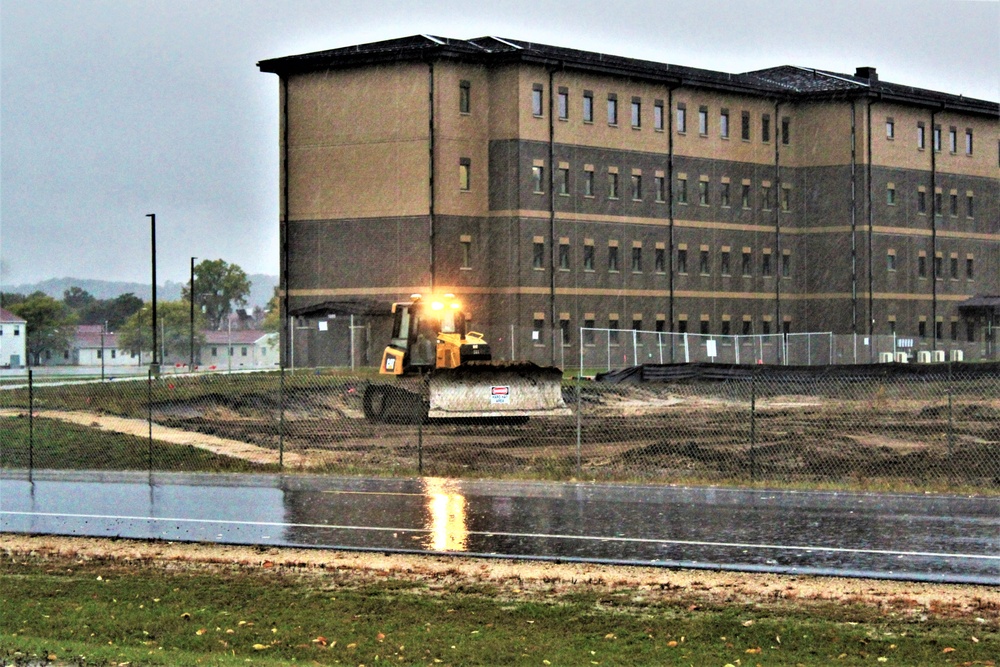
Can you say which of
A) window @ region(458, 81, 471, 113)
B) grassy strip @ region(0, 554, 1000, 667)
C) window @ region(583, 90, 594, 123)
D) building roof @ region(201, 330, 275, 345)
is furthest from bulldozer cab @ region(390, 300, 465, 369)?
building roof @ region(201, 330, 275, 345)

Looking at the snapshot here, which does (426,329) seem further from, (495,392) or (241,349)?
(241,349)

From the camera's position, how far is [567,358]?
225 ft

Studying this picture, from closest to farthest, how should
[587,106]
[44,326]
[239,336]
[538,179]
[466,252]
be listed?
[466,252]
[538,179]
[587,106]
[44,326]
[239,336]

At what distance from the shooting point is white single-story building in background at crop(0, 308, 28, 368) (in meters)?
128

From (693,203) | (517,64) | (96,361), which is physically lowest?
(96,361)

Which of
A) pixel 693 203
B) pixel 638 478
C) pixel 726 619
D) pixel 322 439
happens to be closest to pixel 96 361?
pixel 693 203

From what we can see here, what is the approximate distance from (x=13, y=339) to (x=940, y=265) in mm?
86190

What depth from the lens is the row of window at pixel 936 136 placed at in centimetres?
7894

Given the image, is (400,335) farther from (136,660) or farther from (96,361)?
(96,361)

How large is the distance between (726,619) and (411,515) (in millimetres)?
8459

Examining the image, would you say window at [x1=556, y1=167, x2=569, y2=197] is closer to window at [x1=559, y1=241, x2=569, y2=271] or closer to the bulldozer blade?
window at [x1=559, y1=241, x2=569, y2=271]

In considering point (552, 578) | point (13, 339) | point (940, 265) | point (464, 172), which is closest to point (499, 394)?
point (552, 578)

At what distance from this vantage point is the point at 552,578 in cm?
1539

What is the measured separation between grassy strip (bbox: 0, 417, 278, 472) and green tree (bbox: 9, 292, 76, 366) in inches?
4029
